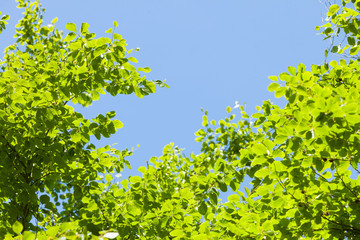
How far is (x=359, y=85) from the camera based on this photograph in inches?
124

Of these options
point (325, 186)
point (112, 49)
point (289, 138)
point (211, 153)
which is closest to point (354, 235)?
point (325, 186)

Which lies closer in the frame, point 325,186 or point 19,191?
point 325,186

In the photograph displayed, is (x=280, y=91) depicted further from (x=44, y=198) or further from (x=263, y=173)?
(x=44, y=198)

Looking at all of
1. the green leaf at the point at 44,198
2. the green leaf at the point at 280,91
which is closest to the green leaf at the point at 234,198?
the green leaf at the point at 280,91

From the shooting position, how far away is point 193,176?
368cm

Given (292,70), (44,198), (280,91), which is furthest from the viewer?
(44,198)

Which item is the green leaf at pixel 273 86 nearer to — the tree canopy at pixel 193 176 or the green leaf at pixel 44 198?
the tree canopy at pixel 193 176

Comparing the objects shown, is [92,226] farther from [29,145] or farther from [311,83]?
[311,83]

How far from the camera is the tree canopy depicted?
2.79 metres

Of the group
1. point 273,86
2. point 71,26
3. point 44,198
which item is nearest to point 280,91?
point 273,86

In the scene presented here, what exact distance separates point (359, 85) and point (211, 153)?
3859 millimetres

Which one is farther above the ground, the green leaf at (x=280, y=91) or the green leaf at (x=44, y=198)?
the green leaf at (x=280, y=91)

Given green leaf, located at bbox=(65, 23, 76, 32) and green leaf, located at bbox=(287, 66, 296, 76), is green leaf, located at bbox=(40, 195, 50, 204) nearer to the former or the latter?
green leaf, located at bbox=(65, 23, 76, 32)

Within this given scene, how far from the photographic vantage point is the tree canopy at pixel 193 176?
279cm
